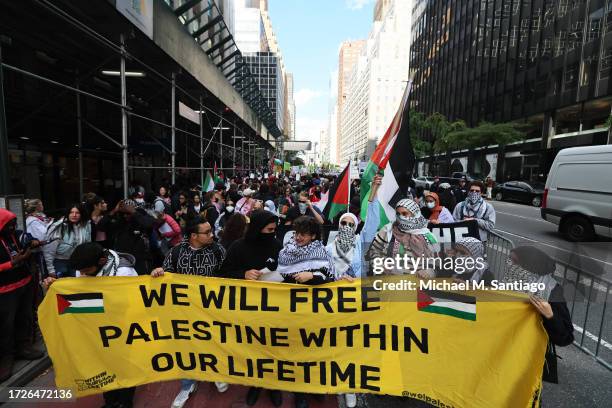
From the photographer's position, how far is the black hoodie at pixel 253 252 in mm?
3129

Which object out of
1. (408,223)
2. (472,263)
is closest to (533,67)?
(408,223)

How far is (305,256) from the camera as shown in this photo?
300 centimetres

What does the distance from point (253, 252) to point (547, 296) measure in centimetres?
234

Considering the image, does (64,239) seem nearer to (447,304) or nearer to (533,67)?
(447,304)

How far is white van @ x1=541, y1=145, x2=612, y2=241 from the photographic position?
28.4 feet

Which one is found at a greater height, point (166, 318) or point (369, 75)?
point (369, 75)

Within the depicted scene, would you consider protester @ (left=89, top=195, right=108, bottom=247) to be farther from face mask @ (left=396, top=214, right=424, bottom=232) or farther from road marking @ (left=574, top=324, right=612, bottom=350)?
road marking @ (left=574, top=324, right=612, bottom=350)

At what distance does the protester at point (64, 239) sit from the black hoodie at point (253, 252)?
7.92 ft

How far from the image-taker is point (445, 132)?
1543 inches

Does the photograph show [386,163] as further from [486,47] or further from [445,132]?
[486,47]

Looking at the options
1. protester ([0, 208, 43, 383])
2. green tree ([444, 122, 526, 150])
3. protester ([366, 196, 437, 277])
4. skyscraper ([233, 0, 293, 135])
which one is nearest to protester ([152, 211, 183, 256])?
protester ([0, 208, 43, 383])

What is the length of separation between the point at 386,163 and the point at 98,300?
3.38 m

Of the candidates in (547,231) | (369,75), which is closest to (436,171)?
(547,231)

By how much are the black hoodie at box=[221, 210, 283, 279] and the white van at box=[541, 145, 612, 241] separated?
9.47 m
